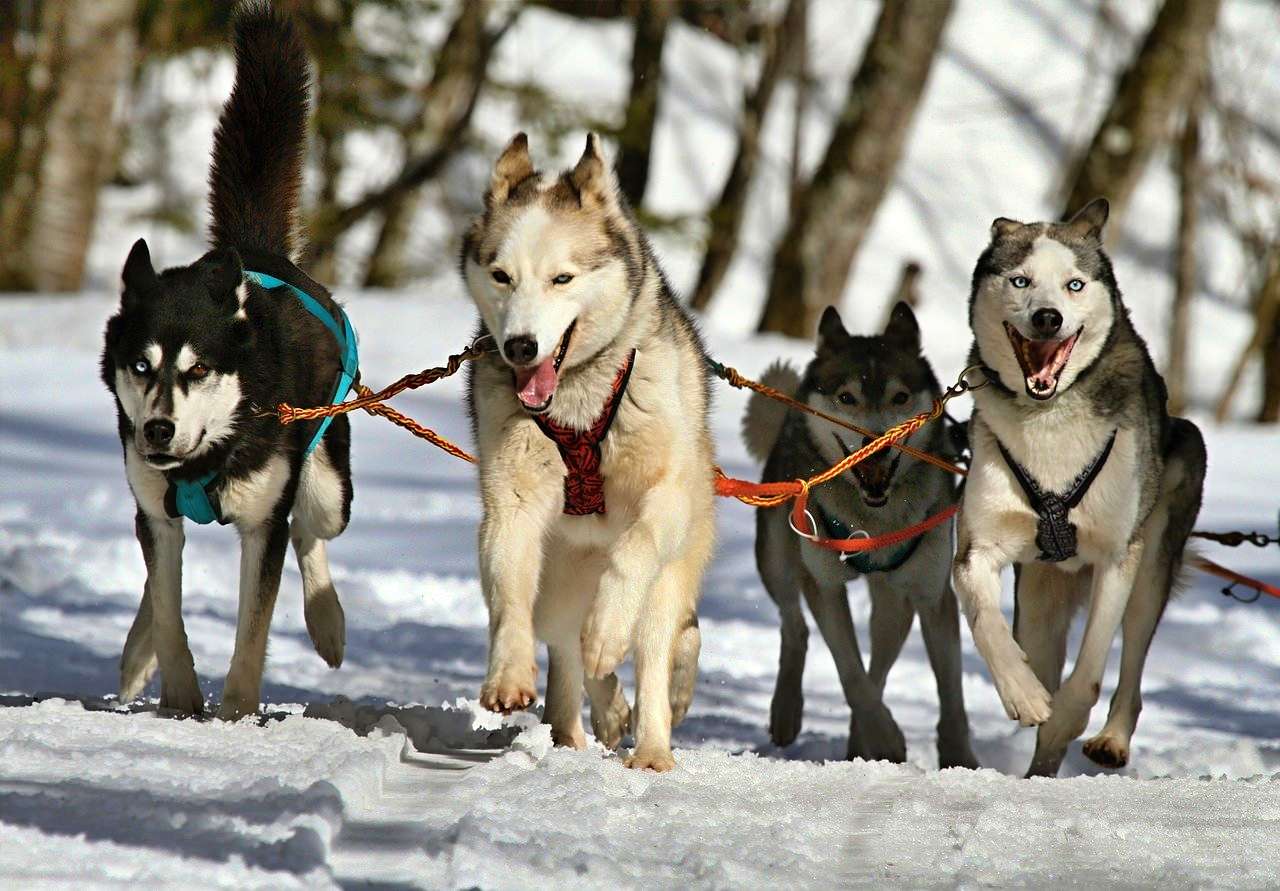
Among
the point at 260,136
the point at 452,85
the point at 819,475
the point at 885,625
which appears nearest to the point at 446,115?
the point at 452,85

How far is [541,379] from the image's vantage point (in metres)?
3.86

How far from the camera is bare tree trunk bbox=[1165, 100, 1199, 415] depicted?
58.4ft

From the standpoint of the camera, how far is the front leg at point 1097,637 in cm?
451

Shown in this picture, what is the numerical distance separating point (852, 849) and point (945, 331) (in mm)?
19996

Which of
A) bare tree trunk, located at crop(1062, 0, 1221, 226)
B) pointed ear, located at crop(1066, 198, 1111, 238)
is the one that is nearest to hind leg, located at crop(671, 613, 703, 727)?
pointed ear, located at crop(1066, 198, 1111, 238)

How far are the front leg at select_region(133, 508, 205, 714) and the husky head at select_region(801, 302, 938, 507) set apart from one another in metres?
2.20

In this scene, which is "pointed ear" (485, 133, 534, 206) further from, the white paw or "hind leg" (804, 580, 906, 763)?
"hind leg" (804, 580, 906, 763)

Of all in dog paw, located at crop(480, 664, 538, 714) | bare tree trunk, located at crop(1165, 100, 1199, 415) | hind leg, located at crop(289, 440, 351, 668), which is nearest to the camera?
dog paw, located at crop(480, 664, 538, 714)

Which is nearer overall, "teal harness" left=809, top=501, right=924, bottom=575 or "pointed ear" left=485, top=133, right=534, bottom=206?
"pointed ear" left=485, top=133, right=534, bottom=206

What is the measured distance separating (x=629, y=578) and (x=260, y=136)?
2.14 meters

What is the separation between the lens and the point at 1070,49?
26938 mm

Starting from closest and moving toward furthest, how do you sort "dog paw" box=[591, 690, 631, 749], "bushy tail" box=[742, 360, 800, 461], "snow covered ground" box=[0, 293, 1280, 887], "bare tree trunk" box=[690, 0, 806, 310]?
"snow covered ground" box=[0, 293, 1280, 887]
"dog paw" box=[591, 690, 631, 749]
"bushy tail" box=[742, 360, 800, 461]
"bare tree trunk" box=[690, 0, 806, 310]

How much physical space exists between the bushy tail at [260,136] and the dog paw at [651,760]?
219cm

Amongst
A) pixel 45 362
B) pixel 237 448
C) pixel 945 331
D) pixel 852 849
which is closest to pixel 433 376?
pixel 237 448
